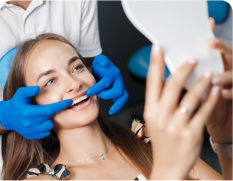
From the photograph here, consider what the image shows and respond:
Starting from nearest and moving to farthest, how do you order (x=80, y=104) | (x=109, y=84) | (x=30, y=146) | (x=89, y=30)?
(x=80, y=104) < (x=109, y=84) < (x=30, y=146) < (x=89, y=30)

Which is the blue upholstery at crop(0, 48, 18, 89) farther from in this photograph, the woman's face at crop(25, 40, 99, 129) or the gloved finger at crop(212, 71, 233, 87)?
the gloved finger at crop(212, 71, 233, 87)

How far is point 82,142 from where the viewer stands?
1.22 metres

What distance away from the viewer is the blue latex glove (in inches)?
47.8

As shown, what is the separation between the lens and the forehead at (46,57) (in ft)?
3.66

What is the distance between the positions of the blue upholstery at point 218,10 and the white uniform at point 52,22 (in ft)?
2.95

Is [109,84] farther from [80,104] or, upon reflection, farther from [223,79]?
[223,79]

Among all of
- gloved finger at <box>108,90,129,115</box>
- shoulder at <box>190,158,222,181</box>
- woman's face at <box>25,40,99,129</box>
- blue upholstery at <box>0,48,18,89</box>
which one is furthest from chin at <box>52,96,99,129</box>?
shoulder at <box>190,158,222,181</box>

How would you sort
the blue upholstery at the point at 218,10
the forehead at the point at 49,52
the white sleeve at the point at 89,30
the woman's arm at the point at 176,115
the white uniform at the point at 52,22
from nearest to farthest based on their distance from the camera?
1. the woman's arm at the point at 176,115
2. the forehead at the point at 49,52
3. the white uniform at the point at 52,22
4. the white sleeve at the point at 89,30
5. the blue upholstery at the point at 218,10

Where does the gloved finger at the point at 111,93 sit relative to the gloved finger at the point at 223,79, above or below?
below

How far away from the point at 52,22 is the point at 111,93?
1.96ft

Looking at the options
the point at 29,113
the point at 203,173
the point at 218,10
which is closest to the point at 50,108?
the point at 29,113

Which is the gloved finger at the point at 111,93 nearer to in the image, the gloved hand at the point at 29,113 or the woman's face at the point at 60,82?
the woman's face at the point at 60,82

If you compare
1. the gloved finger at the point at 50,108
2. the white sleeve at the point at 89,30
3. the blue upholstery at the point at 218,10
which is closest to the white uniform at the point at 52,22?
the white sleeve at the point at 89,30

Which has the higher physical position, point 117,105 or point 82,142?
point 117,105
